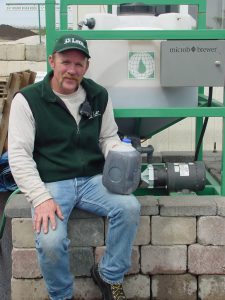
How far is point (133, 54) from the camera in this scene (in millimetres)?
3281

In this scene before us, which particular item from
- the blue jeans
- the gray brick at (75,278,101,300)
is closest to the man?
the blue jeans

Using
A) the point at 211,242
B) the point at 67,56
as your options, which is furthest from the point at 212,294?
the point at 67,56

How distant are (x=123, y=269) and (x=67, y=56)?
4.00 feet

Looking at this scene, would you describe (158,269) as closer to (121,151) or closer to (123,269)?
(123,269)

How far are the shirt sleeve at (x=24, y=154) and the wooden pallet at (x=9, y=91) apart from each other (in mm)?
3210

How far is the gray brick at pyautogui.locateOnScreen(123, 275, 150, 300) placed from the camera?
10.6ft

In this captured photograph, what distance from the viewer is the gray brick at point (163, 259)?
126 inches

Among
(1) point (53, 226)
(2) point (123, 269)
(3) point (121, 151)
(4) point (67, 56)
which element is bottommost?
(2) point (123, 269)

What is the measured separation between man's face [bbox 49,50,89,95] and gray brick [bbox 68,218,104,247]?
794mm

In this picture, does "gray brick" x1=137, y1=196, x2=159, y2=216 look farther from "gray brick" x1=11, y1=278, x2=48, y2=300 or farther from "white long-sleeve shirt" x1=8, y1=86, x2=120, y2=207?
"gray brick" x1=11, y1=278, x2=48, y2=300

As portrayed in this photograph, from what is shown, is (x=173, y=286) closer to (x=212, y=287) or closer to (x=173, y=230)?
(x=212, y=287)

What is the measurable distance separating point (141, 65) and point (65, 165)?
0.84m

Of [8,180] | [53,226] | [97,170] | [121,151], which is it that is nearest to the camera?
[53,226]

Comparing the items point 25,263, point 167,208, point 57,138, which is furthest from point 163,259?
point 57,138
